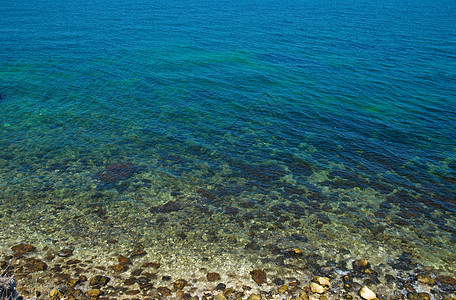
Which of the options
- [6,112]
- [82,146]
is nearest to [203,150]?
[82,146]

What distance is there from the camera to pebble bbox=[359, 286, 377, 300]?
1494 cm

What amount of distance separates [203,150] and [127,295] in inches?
606

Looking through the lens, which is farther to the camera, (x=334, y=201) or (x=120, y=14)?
(x=120, y=14)

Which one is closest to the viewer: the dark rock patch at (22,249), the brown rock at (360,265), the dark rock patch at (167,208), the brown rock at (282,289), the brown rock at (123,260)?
the brown rock at (282,289)

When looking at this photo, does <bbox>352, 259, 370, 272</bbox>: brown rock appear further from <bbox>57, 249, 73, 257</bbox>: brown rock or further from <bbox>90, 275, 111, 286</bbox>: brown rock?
<bbox>57, 249, 73, 257</bbox>: brown rock

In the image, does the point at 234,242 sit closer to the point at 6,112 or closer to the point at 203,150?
the point at 203,150

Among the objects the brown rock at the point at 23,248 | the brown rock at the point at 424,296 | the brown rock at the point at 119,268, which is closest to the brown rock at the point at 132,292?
the brown rock at the point at 119,268

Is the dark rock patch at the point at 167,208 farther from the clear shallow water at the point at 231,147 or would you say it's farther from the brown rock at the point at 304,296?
the brown rock at the point at 304,296

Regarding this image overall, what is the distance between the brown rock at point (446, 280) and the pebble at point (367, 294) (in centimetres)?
382

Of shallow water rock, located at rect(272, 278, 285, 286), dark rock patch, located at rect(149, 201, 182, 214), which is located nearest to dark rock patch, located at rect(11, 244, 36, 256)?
dark rock patch, located at rect(149, 201, 182, 214)

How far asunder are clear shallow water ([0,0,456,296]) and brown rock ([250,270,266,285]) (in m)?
0.56

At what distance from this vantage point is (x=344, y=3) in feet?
364

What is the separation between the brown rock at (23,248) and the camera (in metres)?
17.0

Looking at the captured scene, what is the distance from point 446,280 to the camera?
16172mm
